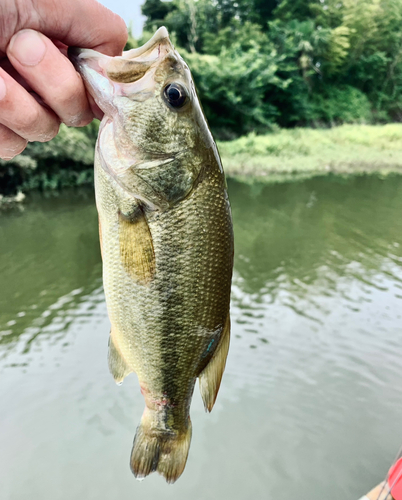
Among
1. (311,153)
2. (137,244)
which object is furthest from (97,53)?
(311,153)

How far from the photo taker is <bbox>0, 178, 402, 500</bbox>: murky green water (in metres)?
4.36

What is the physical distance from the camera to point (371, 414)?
5062 mm

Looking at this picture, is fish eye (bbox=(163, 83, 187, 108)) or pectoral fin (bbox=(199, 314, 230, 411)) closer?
fish eye (bbox=(163, 83, 187, 108))

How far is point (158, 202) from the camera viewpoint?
126 cm

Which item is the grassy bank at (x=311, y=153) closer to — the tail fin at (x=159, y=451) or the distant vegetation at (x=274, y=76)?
the distant vegetation at (x=274, y=76)

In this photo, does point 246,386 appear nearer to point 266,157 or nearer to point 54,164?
point 54,164

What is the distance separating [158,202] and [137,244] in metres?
0.15

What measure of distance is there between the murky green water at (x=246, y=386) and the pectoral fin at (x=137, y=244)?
3882mm

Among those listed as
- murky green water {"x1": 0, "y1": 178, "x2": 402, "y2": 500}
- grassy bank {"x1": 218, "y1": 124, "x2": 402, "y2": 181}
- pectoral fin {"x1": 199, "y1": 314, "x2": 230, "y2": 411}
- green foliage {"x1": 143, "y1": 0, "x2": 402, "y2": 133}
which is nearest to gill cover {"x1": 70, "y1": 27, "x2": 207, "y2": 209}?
pectoral fin {"x1": 199, "y1": 314, "x2": 230, "y2": 411}

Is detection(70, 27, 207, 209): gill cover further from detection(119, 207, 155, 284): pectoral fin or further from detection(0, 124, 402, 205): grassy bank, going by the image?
detection(0, 124, 402, 205): grassy bank

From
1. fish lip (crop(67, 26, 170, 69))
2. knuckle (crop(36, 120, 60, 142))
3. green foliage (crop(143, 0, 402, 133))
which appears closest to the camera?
fish lip (crop(67, 26, 170, 69))

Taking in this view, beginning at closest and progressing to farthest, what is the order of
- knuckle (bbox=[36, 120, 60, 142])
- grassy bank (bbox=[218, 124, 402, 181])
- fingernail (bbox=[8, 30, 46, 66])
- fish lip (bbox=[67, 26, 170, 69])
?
fingernail (bbox=[8, 30, 46, 66]) < fish lip (bbox=[67, 26, 170, 69]) < knuckle (bbox=[36, 120, 60, 142]) < grassy bank (bbox=[218, 124, 402, 181])

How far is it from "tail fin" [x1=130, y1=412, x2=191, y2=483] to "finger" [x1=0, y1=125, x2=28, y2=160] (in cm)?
109

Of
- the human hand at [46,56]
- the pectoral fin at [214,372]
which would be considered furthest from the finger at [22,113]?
the pectoral fin at [214,372]
